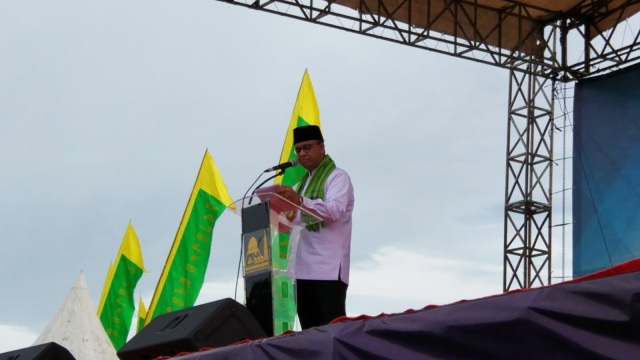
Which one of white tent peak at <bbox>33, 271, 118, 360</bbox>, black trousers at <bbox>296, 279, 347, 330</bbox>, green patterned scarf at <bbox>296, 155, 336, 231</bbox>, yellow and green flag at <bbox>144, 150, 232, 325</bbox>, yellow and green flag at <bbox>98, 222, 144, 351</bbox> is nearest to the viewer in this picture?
black trousers at <bbox>296, 279, 347, 330</bbox>

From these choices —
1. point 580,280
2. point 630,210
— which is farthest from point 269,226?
point 630,210

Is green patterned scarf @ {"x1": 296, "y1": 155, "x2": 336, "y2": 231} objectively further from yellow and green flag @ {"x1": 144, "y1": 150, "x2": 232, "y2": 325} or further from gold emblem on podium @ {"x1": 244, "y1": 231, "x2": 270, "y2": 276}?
yellow and green flag @ {"x1": 144, "y1": 150, "x2": 232, "y2": 325}

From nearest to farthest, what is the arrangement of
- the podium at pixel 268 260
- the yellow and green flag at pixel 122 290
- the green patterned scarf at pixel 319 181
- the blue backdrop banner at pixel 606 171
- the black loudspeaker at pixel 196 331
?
the black loudspeaker at pixel 196 331, the podium at pixel 268 260, the green patterned scarf at pixel 319 181, the blue backdrop banner at pixel 606 171, the yellow and green flag at pixel 122 290

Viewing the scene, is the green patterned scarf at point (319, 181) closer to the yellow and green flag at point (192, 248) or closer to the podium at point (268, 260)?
the podium at point (268, 260)

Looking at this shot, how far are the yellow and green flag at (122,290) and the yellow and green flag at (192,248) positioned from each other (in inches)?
82.1

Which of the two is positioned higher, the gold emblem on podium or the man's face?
the man's face

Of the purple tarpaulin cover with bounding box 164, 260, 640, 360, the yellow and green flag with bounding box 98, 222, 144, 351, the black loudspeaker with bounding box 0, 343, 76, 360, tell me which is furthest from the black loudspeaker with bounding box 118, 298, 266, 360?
the yellow and green flag with bounding box 98, 222, 144, 351

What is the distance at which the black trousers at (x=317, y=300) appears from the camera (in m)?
3.97

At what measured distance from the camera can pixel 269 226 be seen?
369 cm

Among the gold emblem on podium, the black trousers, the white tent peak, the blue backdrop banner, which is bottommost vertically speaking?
the white tent peak

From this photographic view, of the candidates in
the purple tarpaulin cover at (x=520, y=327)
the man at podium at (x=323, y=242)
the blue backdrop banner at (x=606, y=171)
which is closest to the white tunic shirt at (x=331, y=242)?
the man at podium at (x=323, y=242)

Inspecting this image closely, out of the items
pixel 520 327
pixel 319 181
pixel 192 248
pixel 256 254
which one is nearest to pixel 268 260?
pixel 256 254

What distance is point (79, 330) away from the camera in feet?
35.6

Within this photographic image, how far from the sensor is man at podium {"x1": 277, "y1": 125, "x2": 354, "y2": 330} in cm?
398
